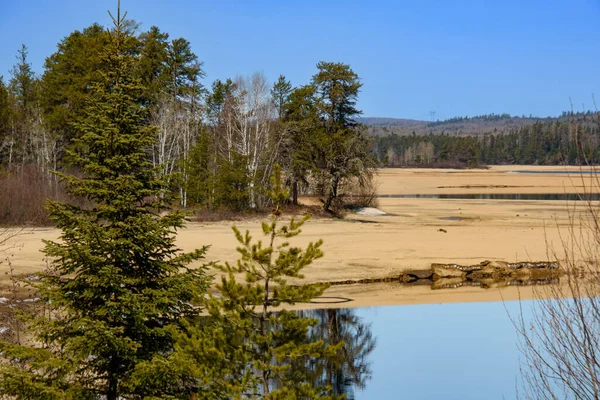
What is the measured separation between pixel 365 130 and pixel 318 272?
23996mm

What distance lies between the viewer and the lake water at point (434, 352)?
15797mm

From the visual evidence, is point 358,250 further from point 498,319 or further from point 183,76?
point 183,76

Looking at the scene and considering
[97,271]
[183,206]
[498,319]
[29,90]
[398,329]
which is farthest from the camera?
[29,90]

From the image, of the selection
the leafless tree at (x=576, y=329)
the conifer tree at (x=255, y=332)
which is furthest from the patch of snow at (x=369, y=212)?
the conifer tree at (x=255, y=332)

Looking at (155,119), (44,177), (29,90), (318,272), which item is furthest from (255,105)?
(29,90)

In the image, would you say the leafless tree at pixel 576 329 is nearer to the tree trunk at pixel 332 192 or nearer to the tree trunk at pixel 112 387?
the tree trunk at pixel 112 387

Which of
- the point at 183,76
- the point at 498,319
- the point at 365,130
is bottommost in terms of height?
the point at 498,319

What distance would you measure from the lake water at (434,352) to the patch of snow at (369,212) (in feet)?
89.5

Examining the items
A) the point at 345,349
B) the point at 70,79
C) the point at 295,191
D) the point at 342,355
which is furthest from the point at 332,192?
the point at 342,355

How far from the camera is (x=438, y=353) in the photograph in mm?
18656

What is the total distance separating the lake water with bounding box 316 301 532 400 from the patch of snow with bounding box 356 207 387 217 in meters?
27.3

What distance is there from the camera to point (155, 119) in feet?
164

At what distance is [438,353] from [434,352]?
0.43 feet

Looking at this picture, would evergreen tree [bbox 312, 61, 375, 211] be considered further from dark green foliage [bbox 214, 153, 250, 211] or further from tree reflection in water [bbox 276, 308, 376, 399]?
tree reflection in water [bbox 276, 308, 376, 399]
